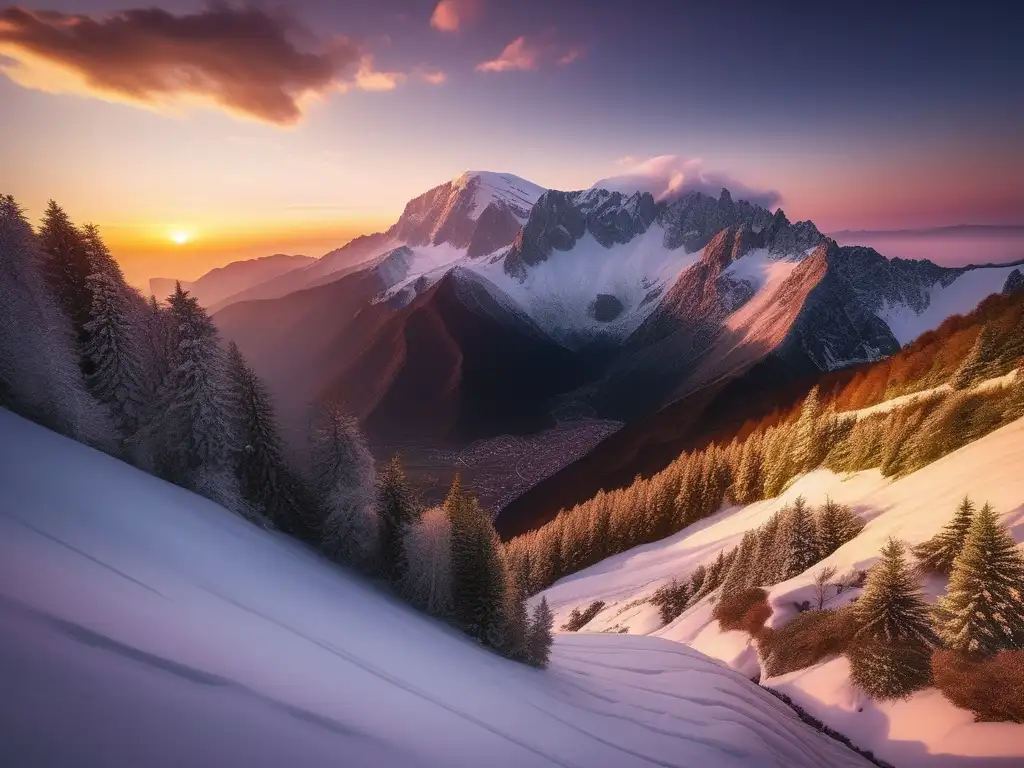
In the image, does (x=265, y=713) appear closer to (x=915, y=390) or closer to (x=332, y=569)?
(x=332, y=569)

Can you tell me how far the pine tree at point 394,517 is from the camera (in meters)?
21.9

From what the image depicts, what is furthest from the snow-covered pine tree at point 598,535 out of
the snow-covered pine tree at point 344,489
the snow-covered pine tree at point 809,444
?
the snow-covered pine tree at point 344,489

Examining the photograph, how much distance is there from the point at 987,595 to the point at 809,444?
122 feet

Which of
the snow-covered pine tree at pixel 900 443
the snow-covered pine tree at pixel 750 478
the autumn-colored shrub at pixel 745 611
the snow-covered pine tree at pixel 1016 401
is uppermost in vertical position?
the snow-covered pine tree at pixel 1016 401

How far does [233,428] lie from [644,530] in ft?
181

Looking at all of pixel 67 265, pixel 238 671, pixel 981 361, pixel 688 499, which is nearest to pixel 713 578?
pixel 688 499

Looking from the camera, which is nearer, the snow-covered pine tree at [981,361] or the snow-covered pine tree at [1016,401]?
the snow-covered pine tree at [1016,401]

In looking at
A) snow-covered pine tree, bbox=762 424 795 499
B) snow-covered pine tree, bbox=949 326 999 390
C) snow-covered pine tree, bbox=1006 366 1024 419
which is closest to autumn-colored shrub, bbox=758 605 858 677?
snow-covered pine tree, bbox=1006 366 1024 419

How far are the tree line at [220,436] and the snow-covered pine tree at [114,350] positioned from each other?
54 mm

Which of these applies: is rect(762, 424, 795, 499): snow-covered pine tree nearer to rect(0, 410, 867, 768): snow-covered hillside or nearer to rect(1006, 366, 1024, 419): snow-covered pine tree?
rect(1006, 366, 1024, 419): snow-covered pine tree

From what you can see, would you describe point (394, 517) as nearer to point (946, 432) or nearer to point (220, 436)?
point (220, 436)

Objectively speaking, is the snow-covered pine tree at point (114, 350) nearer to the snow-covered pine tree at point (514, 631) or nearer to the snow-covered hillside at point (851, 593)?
the snow-covered pine tree at point (514, 631)

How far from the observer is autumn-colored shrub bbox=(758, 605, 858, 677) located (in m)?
23.3

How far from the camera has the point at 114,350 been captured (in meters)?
19.9
